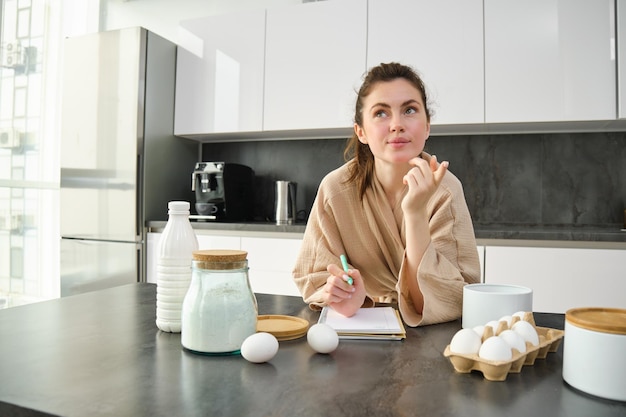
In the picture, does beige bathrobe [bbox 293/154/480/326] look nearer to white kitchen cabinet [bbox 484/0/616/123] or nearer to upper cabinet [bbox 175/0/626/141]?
upper cabinet [bbox 175/0/626/141]

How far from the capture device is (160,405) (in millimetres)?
580

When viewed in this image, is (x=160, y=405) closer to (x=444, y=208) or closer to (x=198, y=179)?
(x=444, y=208)

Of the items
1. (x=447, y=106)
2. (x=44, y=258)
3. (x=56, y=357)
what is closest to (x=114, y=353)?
(x=56, y=357)

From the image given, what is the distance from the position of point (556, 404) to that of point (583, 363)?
0.07 metres

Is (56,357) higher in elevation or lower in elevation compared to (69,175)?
lower

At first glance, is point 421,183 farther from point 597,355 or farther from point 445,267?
point 597,355

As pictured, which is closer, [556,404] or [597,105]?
[556,404]

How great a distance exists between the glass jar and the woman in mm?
382

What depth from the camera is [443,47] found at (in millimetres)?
2754

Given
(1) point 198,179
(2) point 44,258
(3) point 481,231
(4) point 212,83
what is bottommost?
(2) point 44,258

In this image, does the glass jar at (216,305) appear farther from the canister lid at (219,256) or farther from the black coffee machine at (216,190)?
the black coffee machine at (216,190)

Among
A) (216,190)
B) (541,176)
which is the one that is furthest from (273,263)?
(541,176)

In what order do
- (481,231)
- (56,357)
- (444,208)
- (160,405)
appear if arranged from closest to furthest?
(160,405) < (56,357) < (444,208) < (481,231)

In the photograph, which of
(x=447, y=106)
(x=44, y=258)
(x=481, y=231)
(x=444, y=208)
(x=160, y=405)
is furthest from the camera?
(x=44, y=258)
